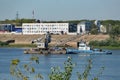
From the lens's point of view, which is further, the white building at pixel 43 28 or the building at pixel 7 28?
the building at pixel 7 28

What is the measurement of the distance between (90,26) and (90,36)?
18124 mm

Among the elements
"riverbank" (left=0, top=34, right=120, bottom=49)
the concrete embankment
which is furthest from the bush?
the concrete embankment

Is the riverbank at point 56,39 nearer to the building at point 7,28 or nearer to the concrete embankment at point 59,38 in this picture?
the concrete embankment at point 59,38

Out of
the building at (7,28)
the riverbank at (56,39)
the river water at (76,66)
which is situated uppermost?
the river water at (76,66)

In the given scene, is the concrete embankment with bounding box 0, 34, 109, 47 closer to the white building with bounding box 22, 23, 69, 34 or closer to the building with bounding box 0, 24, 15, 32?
the white building with bounding box 22, 23, 69, 34

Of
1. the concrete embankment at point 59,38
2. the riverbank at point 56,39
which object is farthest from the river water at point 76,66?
the concrete embankment at point 59,38

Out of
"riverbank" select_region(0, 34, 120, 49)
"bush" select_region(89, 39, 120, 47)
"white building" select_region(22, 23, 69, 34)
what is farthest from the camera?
"white building" select_region(22, 23, 69, 34)

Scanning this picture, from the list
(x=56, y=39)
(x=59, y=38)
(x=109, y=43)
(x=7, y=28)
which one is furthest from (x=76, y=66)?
(x=7, y=28)

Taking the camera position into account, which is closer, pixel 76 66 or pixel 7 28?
pixel 76 66

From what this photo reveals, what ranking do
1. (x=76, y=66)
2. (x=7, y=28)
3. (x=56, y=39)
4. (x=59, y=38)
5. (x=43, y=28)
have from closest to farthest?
(x=76, y=66)
(x=56, y=39)
(x=59, y=38)
(x=43, y=28)
(x=7, y=28)

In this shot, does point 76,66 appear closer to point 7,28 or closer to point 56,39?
point 56,39

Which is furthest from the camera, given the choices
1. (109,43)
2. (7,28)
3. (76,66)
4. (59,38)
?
(7,28)

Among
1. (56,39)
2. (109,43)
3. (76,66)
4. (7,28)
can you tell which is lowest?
(56,39)

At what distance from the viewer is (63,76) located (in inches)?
275
